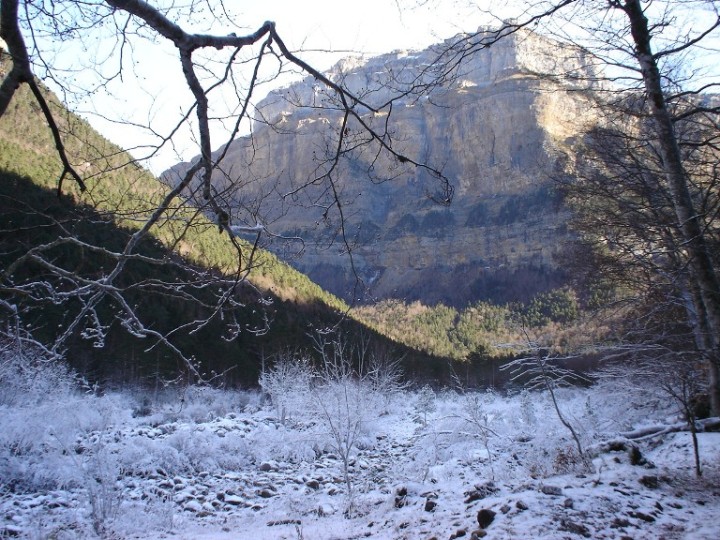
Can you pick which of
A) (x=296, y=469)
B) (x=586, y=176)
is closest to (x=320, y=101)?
(x=586, y=176)

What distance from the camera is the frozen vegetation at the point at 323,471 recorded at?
329 cm

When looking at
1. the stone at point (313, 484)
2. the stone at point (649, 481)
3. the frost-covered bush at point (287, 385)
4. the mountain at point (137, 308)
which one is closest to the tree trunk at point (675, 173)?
the stone at point (649, 481)

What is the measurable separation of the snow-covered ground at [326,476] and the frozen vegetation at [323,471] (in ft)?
0.09

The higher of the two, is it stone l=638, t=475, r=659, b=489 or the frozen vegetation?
stone l=638, t=475, r=659, b=489

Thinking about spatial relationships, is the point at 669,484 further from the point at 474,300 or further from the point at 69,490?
the point at 474,300

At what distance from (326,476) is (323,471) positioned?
2.03ft

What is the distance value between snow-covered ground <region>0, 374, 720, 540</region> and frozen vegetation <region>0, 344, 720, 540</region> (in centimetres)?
3

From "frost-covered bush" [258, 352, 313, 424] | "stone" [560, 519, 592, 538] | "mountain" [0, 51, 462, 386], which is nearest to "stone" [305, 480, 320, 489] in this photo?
"mountain" [0, 51, 462, 386]

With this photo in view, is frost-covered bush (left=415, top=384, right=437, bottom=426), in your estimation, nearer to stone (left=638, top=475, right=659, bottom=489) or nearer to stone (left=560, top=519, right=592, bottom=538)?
stone (left=638, top=475, right=659, bottom=489)

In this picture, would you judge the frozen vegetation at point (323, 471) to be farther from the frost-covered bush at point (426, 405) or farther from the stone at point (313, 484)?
the frost-covered bush at point (426, 405)

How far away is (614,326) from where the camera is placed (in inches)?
328

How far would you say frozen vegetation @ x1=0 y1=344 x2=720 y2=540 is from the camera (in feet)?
10.8

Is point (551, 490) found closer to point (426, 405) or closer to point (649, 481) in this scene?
point (649, 481)

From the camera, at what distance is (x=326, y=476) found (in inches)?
472
